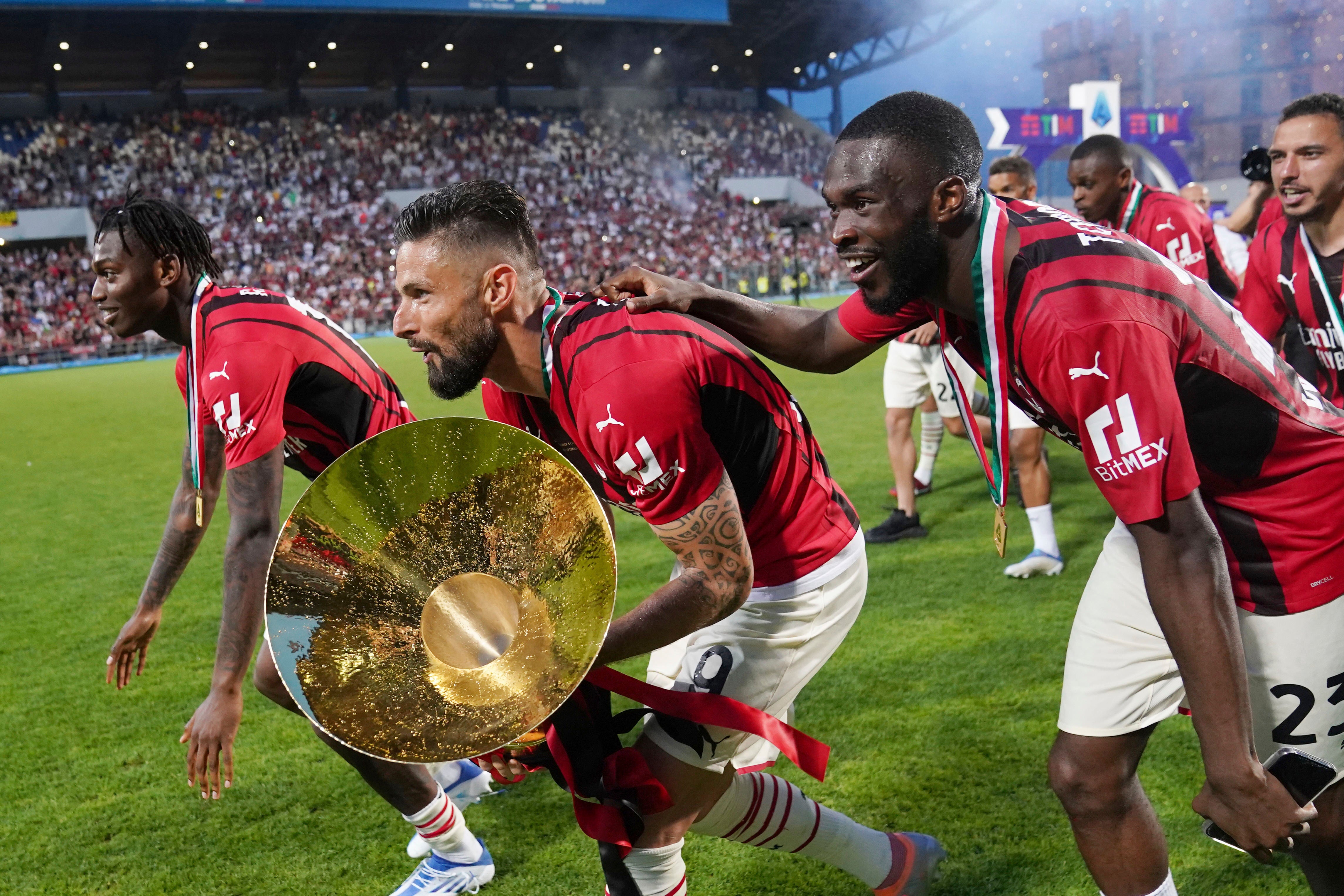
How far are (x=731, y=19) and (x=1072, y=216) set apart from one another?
4621 cm

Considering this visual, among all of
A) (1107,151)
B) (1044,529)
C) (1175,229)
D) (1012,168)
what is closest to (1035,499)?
(1044,529)

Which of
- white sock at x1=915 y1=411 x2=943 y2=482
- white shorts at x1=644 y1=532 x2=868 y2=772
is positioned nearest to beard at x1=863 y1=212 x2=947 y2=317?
white shorts at x1=644 y1=532 x2=868 y2=772

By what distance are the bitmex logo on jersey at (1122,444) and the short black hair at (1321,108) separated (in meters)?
2.62

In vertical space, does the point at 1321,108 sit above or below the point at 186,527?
above

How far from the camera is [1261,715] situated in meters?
2.29

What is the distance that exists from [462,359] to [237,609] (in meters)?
1.03

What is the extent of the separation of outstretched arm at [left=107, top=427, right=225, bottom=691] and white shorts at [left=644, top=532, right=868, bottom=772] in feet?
6.27

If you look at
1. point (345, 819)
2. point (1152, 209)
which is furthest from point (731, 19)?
point (345, 819)

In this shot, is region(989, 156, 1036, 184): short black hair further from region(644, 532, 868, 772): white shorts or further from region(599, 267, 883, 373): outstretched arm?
region(644, 532, 868, 772): white shorts

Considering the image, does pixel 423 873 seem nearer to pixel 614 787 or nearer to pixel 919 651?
pixel 614 787

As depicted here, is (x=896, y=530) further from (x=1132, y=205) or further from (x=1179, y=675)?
(x=1179, y=675)

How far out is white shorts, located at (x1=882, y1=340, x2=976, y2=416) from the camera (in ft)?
23.8

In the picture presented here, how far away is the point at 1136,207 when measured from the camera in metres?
6.52

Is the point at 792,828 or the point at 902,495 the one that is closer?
the point at 792,828
